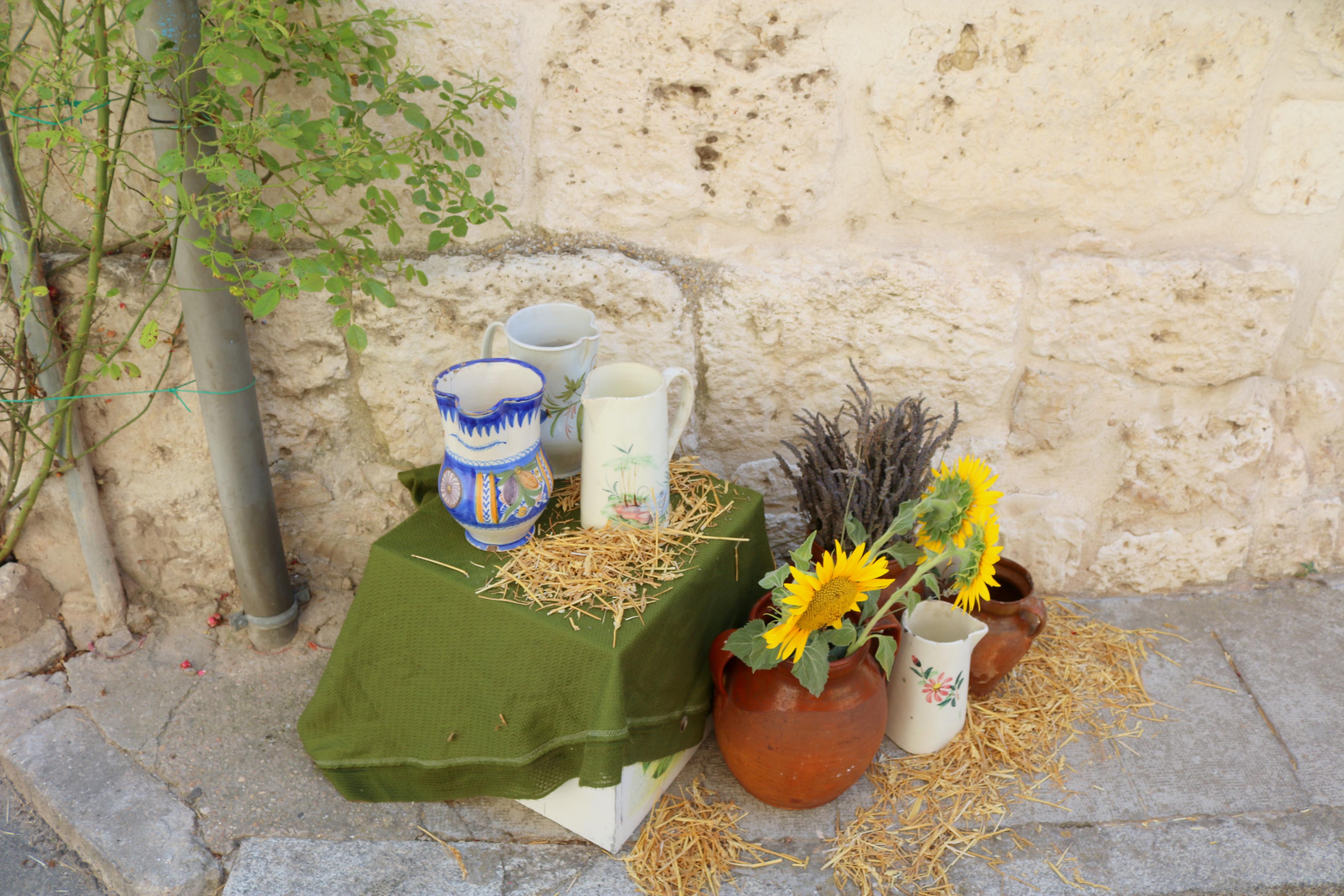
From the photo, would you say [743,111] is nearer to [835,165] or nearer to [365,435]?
[835,165]

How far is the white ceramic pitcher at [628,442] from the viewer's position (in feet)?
5.64

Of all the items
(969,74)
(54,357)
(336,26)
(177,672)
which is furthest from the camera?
(177,672)

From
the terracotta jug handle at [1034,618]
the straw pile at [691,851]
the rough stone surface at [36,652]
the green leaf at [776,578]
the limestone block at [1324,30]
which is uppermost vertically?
the limestone block at [1324,30]

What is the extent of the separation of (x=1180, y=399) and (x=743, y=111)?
1.22 metres

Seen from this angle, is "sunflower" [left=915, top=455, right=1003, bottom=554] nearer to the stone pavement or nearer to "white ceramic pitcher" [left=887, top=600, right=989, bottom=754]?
"white ceramic pitcher" [left=887, top=600, right=989, bottom=754]

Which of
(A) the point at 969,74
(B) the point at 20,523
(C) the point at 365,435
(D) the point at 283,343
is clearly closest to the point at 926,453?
(A) the point at 969,74

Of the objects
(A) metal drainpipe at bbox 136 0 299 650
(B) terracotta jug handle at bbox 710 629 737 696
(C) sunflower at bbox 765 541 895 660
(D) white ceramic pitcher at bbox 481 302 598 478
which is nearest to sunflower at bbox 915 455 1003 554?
(C) sunflower at bbox 765 541 895 660

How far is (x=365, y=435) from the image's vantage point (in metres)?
2.27

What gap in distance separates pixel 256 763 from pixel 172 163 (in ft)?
3.84

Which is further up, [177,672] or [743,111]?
[743,111]

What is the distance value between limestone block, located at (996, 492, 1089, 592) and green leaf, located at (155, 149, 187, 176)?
6.16 ft

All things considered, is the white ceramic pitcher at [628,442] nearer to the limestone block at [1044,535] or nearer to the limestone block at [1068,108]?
the limestone block at [1068,108]

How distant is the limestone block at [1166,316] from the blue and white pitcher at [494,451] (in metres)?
1.16

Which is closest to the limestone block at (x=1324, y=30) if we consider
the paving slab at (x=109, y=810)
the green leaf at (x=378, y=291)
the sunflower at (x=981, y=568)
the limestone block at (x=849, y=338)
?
the limestone block at (x=849, y=338)
